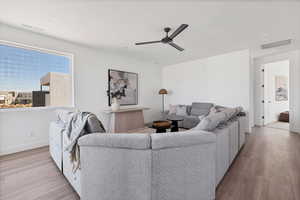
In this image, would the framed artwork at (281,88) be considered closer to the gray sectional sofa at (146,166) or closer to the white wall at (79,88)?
the white wall at (79,88)

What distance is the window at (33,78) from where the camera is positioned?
2861 mm

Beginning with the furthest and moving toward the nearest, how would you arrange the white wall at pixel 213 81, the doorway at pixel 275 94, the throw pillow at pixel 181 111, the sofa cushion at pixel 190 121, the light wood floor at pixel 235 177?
the doorway at pixel 275 94, the throw pillow at pixel 181 111, the sofa cushion at pixel 190 121, the white wall at pixel 213 81, the light wood floor at pixel 235 177

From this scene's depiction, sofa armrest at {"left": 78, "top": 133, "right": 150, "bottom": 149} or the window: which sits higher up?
the window

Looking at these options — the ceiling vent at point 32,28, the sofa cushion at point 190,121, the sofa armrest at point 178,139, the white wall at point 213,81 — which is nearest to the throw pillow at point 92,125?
the sofa armrest at point 178,139

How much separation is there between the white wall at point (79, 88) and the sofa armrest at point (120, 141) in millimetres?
2727

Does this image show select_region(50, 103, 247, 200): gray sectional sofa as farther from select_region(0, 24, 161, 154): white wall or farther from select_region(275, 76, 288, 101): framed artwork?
A: select_region(275, 76, 288, 101): framed artwork

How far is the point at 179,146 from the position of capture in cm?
128

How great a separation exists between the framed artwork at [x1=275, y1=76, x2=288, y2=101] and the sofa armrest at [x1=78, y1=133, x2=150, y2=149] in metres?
7.00

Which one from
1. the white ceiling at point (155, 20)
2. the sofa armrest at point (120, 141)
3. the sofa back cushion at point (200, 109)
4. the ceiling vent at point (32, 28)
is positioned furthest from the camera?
the sofa back cushion at point (200, 109)

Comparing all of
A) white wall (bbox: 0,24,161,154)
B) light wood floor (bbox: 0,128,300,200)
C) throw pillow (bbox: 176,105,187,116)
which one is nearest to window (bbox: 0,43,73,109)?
white wall (bbox: 0,24,161,154)

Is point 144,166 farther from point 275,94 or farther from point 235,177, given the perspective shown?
point 275,94

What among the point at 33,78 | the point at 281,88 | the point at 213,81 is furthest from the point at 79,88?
the point at 281,88

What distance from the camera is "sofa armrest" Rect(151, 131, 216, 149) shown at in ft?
4.06

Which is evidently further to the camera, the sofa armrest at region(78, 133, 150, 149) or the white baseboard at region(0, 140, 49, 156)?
the white baseboard at region(0, 140, 49, 156)
